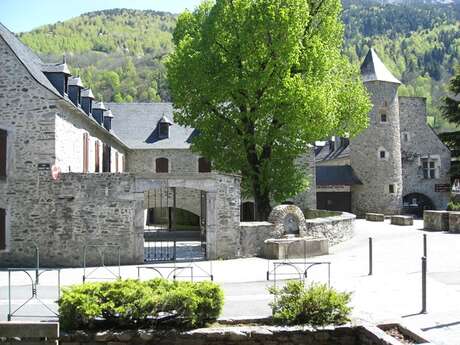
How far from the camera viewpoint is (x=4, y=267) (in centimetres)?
1956

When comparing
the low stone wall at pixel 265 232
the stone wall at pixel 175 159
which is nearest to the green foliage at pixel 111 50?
the stone wall at pixel 175 159

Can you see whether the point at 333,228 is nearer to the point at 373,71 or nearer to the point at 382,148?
the point at 382,148

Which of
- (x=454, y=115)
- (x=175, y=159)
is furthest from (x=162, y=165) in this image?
(x=454, y=115)

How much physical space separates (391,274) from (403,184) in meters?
30.9

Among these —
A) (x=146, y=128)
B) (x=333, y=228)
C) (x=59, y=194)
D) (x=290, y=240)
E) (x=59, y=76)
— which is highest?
(x=59, y=76)

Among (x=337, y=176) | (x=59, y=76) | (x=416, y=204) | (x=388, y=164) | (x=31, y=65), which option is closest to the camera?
(x=31, y=65)

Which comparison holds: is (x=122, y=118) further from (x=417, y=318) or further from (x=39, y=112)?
(x=417, y=318)

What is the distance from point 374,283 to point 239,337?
6482mm

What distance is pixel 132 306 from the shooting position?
29.7ft

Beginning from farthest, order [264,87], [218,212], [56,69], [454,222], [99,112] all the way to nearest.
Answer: [99,112]
[454,222]
[56,69]
[264,87]
[218,212]

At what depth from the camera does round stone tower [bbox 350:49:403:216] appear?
42062 mm

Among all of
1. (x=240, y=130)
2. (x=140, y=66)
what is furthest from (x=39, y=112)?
(x=140, y=66)

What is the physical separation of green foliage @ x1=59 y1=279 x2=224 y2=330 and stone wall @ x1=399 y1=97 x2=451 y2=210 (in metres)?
38.5

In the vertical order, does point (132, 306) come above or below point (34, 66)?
below
